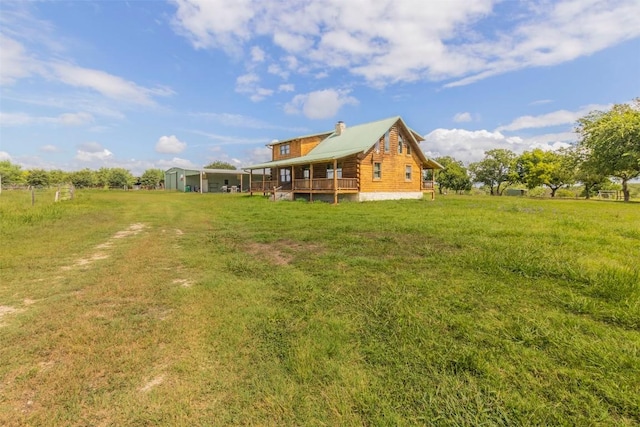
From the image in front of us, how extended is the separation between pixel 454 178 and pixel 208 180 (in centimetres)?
4460

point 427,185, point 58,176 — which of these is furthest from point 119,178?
point 427,185

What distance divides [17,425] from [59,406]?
229 millimetres

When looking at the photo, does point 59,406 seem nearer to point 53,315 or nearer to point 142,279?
point 53,315

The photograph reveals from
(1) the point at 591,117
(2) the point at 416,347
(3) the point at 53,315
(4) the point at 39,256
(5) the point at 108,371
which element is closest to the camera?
(5) the point at 108,371

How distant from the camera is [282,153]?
31359mm

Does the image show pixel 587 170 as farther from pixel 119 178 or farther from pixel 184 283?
pixel 119 178

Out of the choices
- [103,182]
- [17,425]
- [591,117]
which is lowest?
[17,425]

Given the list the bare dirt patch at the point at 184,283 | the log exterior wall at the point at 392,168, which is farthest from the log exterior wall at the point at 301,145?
the bare dirt patch at the point at 184,283

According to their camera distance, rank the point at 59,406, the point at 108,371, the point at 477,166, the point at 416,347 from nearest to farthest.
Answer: the point at 59,406
the point at 108,371
the point at 416,347
the point at 477,166

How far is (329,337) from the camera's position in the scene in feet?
10.3

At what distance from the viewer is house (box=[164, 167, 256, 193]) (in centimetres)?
4612

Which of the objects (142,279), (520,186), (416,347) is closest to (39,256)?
(142,279)

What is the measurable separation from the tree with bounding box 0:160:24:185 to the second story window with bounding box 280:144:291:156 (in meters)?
75.0

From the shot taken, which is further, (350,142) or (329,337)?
(350,142)
